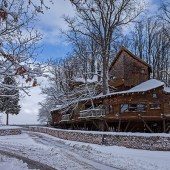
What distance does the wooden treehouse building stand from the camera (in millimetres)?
37700

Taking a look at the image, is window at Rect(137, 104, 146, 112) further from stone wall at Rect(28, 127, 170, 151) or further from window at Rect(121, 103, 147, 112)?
stone wall at Rect(28, 127, 170, 151)

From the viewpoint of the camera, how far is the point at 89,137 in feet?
110

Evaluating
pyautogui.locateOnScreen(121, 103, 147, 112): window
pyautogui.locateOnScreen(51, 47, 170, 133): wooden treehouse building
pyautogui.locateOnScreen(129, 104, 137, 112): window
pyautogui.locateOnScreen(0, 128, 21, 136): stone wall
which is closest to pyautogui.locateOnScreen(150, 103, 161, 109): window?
pyautogui.locateOnScreen(51, 47, 170, 133): wooden treehouse building

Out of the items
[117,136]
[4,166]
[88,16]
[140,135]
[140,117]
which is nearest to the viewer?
[4,166]

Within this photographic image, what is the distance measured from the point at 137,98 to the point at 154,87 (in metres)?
2.07

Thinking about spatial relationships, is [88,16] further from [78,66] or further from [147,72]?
[78,66]

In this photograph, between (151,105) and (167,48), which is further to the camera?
(167,48)

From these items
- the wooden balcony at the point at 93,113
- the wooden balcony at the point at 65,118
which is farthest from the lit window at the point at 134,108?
the wooden balcony at the point at 65,118

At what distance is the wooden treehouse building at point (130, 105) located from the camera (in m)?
37.7

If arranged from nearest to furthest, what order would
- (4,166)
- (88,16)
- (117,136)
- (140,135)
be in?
1. (4,166)
2. (140,135)
3. (117,136)
4. (88,16)

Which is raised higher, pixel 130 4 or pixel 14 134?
pixel 130 4

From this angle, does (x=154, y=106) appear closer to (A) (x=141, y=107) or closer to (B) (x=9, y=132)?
(A) (x=141, y=107)

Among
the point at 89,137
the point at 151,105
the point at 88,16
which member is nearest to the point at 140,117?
the point at 151,105

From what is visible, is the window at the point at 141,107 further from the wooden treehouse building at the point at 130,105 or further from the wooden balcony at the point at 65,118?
the wooden balcony at the point at 65,118
